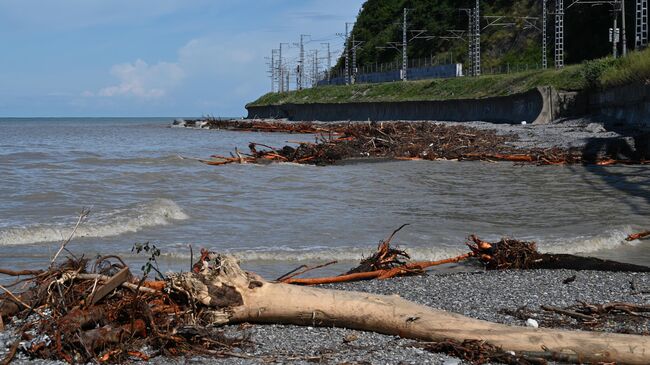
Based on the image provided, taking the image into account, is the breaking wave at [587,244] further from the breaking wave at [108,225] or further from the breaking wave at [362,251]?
the breaking wave at [108,225]

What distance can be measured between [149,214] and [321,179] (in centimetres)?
742

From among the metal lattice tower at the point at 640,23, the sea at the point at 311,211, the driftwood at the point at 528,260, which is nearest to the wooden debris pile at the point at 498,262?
the driftwood at the point at 528,260

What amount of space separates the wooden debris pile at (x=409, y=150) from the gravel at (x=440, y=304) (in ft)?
53.4

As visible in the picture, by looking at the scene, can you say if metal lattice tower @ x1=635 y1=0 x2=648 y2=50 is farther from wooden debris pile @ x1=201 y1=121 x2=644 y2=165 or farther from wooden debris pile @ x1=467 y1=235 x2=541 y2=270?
wooden debris pile @ x1=467 y1=235 x2=541 y2=270

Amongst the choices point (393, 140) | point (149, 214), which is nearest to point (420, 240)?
point (149, 214)

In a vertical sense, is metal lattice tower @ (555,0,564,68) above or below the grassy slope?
above

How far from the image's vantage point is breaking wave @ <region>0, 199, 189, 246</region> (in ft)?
36.0

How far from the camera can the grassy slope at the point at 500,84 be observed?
34.8 meters

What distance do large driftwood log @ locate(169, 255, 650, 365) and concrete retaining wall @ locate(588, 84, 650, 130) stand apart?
23872 millimetres

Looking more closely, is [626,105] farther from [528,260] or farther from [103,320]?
[103,320]

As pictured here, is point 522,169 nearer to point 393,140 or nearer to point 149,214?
point 393,140

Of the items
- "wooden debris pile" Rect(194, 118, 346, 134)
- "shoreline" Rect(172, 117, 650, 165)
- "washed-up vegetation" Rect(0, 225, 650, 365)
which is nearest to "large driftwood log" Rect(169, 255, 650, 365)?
"washed-up vegetation" Rect(0, 225, 650, 365)

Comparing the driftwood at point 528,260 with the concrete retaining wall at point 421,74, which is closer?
the driftwood at point 528,260

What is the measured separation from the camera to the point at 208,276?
18.2 feet
